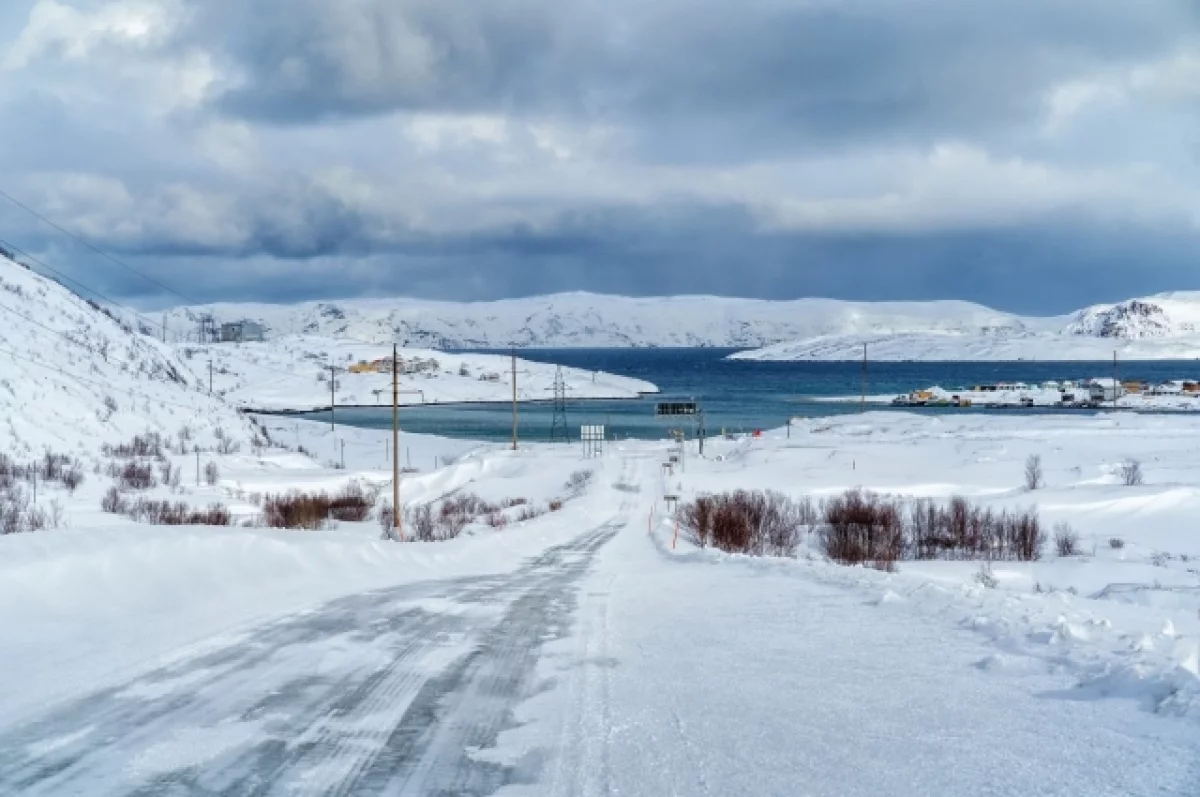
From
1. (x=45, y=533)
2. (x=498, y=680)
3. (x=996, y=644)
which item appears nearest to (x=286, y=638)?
(x=498, y=680)

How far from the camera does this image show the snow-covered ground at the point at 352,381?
154500mm

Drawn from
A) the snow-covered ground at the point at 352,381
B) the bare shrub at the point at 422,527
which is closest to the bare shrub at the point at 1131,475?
the bare shrub at the point at 422,527

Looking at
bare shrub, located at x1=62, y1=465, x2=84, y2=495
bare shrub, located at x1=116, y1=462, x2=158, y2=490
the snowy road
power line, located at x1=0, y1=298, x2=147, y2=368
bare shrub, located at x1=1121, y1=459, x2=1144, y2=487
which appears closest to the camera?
the snowy road

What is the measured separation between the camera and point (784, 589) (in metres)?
14.7

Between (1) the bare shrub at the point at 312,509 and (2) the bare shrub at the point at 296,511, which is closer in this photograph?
(2) the bare shrub at the point at 296,511

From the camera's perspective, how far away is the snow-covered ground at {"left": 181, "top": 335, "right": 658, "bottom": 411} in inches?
6083

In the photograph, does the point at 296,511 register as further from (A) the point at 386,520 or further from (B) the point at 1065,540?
(B) the point at 1065,540

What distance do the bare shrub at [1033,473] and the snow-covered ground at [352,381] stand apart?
356ft

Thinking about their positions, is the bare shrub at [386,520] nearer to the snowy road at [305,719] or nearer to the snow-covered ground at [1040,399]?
the snowy road at [305,719]

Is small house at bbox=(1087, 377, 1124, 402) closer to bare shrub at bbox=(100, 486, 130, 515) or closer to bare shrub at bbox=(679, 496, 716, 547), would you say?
bare shrub at bbox=(679, 496, 716, 547)

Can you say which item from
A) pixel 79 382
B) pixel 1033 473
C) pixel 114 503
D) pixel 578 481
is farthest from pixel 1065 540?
pixel 79 382

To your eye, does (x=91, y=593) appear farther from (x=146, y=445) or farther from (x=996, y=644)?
(x=146, y=445)

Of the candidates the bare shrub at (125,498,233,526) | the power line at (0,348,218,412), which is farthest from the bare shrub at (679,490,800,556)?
the power line at (0,348,218,412)

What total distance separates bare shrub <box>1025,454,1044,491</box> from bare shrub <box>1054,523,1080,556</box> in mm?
13254
